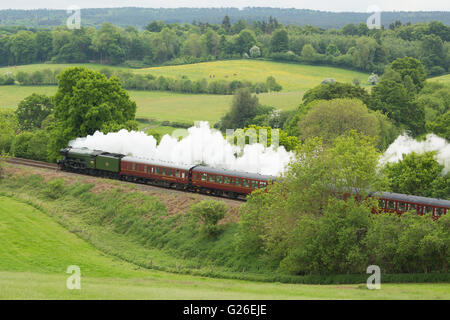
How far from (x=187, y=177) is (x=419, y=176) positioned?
21.9m

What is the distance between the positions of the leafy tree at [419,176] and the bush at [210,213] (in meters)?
15.0

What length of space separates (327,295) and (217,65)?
14502 centimetres

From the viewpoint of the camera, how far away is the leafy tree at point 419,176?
156ft

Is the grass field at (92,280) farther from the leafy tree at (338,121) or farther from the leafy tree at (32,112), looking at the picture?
the leafy tree at (32,112)

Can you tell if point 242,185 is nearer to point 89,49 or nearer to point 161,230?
point 161,230

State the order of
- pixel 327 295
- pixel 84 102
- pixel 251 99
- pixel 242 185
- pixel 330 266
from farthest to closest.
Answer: pixel 251 99 → pixel 84 102 → pixel 242 185 → pixel 330 266 → pixel 327 295

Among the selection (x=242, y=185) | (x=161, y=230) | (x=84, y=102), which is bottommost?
(x=161, y=230)

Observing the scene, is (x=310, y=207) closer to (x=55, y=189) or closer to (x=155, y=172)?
(x=155, y=172)

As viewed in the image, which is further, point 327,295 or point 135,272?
point 135,272

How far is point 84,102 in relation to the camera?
238 feet

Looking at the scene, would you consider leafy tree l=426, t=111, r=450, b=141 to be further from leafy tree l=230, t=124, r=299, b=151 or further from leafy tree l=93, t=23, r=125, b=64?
leafy tree l=93, t=23, r=125, b=64

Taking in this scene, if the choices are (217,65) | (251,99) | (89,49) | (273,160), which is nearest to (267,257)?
(273,160)

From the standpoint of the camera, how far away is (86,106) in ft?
235

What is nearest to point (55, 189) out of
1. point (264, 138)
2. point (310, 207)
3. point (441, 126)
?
point (264, 138)
